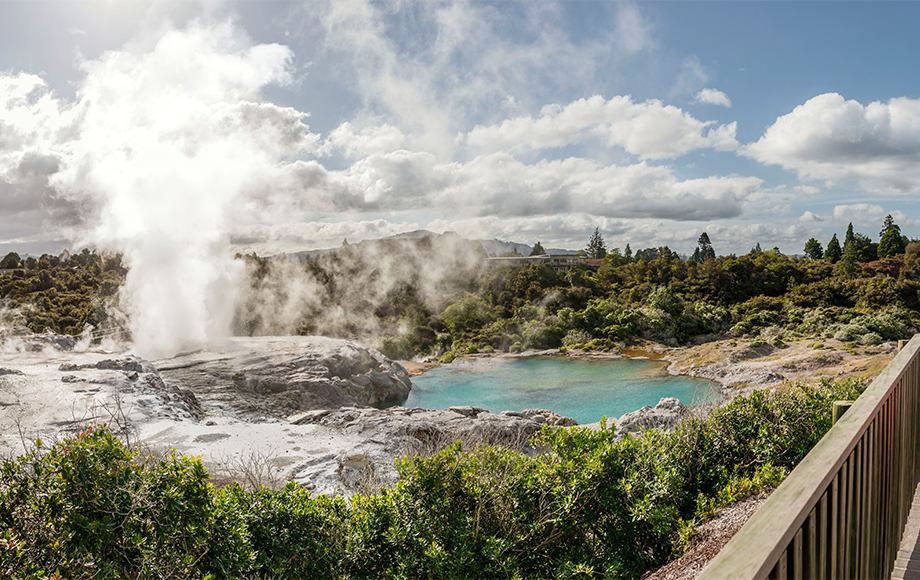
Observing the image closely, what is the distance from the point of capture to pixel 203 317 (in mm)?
17094

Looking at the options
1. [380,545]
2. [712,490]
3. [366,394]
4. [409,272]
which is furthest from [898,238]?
[380,545]

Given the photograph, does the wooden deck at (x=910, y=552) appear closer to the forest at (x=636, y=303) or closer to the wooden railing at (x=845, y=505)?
the wooden railing at (x=845, y=505)

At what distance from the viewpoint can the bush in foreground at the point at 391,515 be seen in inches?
114

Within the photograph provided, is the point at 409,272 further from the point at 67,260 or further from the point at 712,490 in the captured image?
the point at 712,490

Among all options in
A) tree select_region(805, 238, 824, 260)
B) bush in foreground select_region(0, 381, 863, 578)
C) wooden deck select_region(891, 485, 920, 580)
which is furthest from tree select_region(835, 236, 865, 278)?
wooden deck select_region(891, 485, 920, 580)

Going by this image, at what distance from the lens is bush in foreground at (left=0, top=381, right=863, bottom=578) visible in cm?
290

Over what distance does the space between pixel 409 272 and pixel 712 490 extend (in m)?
31.6

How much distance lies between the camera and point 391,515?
341cm

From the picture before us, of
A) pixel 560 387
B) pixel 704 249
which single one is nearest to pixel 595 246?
pixel 704 249

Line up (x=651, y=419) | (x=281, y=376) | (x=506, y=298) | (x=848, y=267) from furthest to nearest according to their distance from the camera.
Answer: (x=506, y=298)
(x=848, y=267)
(x=281, y=376)
(x=651, y=419)

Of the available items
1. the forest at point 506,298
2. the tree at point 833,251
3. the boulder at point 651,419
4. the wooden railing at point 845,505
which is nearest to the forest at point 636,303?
the forest at point 506,298

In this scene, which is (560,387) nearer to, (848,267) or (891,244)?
(848,267)

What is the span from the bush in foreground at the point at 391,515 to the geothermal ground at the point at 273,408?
3.42 feet

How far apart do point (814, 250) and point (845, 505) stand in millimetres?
54143
